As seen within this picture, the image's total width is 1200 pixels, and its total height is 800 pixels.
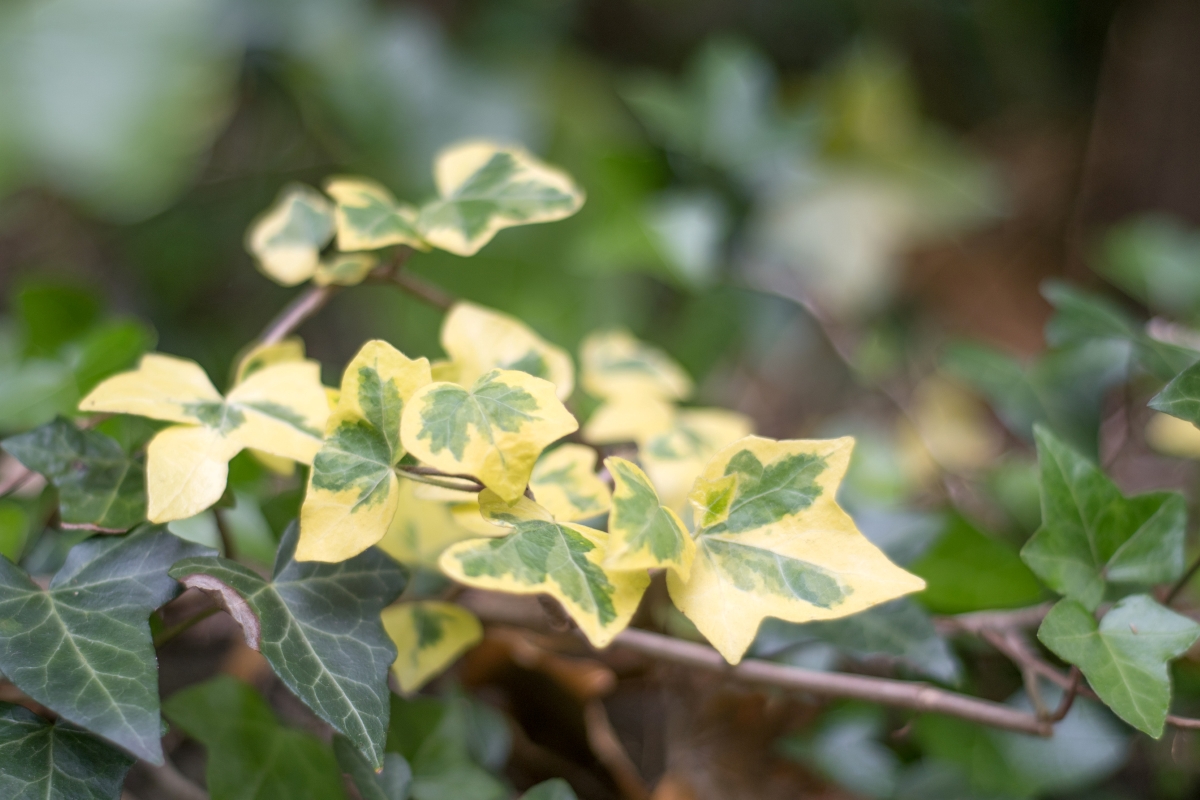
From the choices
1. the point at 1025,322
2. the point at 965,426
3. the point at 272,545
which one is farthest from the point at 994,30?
the point at 272,545

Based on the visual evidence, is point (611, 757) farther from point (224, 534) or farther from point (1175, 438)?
point (1175, 438)

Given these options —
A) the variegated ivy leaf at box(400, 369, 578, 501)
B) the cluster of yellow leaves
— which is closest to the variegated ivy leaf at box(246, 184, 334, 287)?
the cluster of yellow leaves

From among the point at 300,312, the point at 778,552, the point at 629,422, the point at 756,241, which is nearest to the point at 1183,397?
the point at 778,552

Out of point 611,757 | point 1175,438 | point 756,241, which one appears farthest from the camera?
point 756,241

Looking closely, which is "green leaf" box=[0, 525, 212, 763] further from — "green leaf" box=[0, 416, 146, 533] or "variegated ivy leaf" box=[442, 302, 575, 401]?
"variegated ivy leaf" box=[442, 302, 575, 401]

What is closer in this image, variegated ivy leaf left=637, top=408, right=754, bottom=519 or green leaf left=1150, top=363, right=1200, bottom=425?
green leaf left=1150, top=363, right=1200, bottom=425

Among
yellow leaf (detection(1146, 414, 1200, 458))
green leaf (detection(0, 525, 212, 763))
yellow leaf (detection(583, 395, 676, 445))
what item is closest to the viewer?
green leaf (detection(0, 525, 212, 763))
